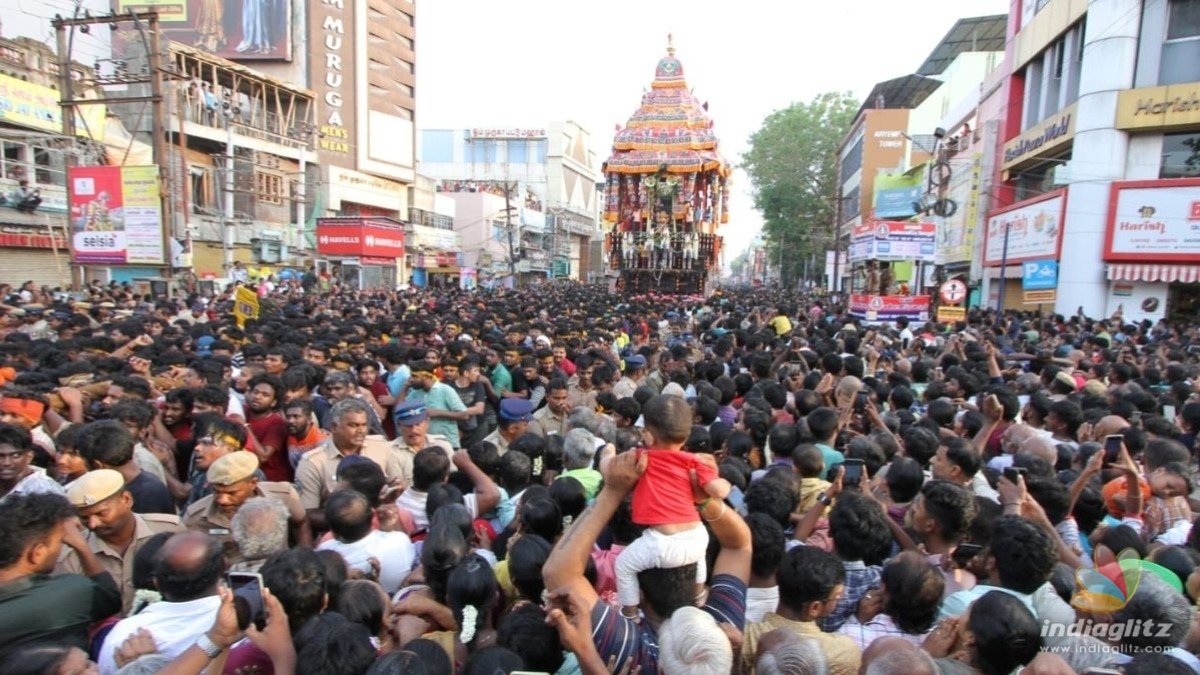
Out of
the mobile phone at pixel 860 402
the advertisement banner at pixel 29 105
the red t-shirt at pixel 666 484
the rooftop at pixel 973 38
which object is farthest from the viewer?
the rooftop at pixel 973 38

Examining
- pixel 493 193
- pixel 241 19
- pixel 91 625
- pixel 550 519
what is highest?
pixel 241 19

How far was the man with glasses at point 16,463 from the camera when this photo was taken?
133 inches

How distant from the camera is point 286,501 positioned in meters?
3.36

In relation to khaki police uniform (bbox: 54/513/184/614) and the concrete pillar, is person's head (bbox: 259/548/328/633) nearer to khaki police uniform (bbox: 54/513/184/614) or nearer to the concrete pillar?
khaki police uniform (bbox: 54/513/184/614)

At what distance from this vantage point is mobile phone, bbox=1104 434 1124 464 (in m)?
3.72

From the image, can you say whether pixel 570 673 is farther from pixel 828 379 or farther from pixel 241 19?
pixel 241 19

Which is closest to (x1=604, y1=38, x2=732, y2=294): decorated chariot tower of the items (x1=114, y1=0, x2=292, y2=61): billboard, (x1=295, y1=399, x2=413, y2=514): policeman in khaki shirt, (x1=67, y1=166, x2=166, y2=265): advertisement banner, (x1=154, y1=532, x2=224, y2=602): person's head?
(x1=67, y1=166, x2=166, y2=265): advertisement banner

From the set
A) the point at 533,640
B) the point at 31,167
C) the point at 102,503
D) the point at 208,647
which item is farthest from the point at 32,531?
the point at 31,167

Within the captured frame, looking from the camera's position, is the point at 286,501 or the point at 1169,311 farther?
the point at 1169,311

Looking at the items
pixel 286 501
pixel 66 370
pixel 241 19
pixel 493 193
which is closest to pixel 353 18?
pixel 241 19

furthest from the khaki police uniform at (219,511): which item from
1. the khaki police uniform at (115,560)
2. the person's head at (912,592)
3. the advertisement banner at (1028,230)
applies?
the advertisement banner at (1028,230)

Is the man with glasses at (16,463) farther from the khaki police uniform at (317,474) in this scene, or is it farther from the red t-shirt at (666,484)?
the red t-shirt at (666,484)

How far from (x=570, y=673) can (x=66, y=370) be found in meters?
5.44

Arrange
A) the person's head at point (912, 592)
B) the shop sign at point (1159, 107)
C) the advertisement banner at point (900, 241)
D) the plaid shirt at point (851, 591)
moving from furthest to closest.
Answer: the shop sign at point (1159, 107), the advertisement banner at point (900, 241), the plaid shirt at point (851, 591), the person's head at point (912, 592)
